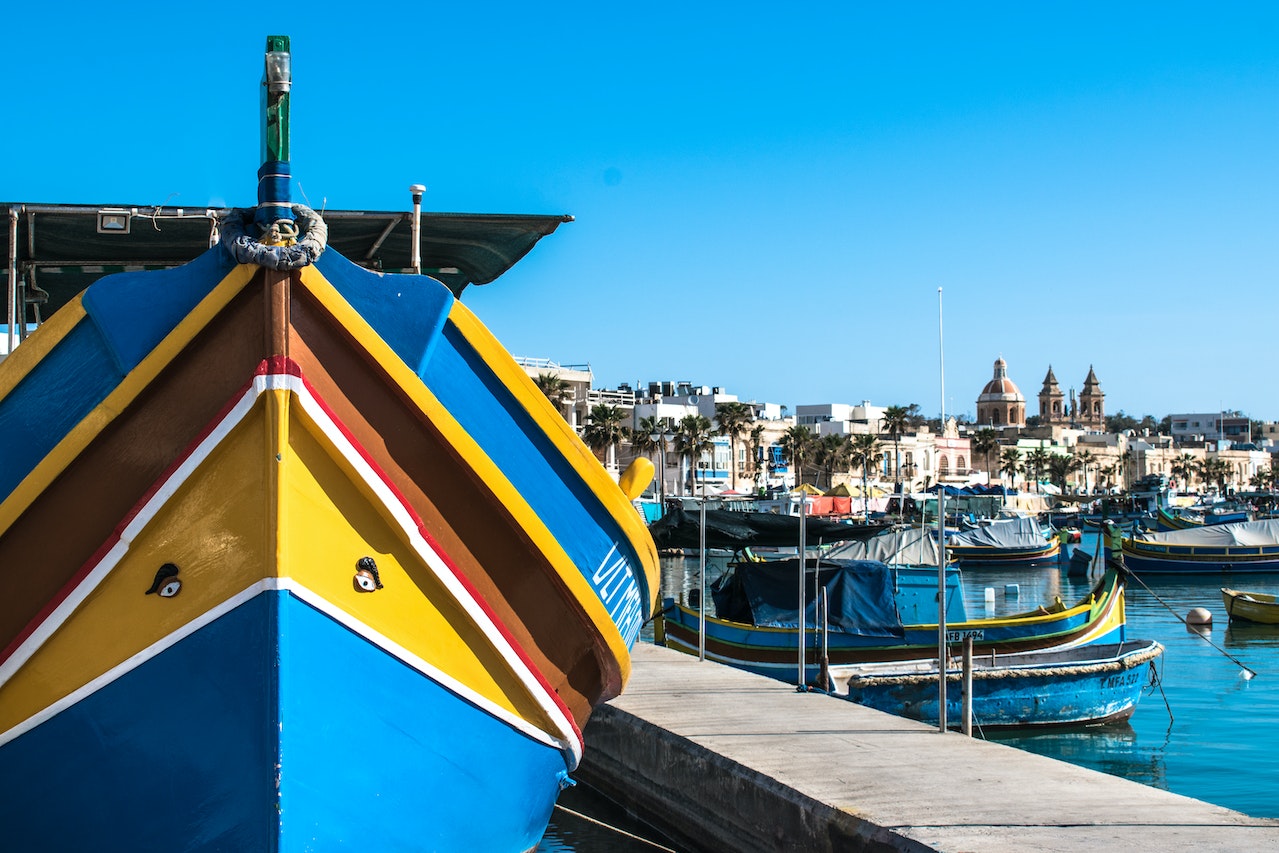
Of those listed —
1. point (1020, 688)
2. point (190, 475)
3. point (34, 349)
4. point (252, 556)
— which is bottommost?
point (1020, 688)

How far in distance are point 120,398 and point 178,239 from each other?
12.0 feet

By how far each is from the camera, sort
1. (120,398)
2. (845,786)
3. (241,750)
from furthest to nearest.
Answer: (845,786)
(120,398)
(241,750)

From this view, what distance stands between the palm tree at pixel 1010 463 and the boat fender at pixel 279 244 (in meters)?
113

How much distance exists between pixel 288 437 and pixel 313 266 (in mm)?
963

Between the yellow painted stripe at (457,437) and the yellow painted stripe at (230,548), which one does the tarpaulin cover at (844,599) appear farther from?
the yellow painted stripe at (230,548)

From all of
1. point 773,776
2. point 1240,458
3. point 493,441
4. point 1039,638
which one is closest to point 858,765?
point 773,776

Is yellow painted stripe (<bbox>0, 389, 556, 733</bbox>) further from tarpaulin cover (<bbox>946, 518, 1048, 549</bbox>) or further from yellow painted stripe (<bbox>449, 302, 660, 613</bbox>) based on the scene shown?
tarpaulin cover (<bbox>946, 518, 1048, 549</bbox>)

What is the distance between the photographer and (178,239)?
952cm

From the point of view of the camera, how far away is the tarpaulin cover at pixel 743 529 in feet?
67.2

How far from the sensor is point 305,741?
5996mm

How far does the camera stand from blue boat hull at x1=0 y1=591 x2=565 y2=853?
5930mm

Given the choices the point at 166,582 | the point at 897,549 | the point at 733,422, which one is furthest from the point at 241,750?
the point at 733,422

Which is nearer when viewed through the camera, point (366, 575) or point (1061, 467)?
point (366, 575)

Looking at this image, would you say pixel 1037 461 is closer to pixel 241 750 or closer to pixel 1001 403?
pixel 1001 403
